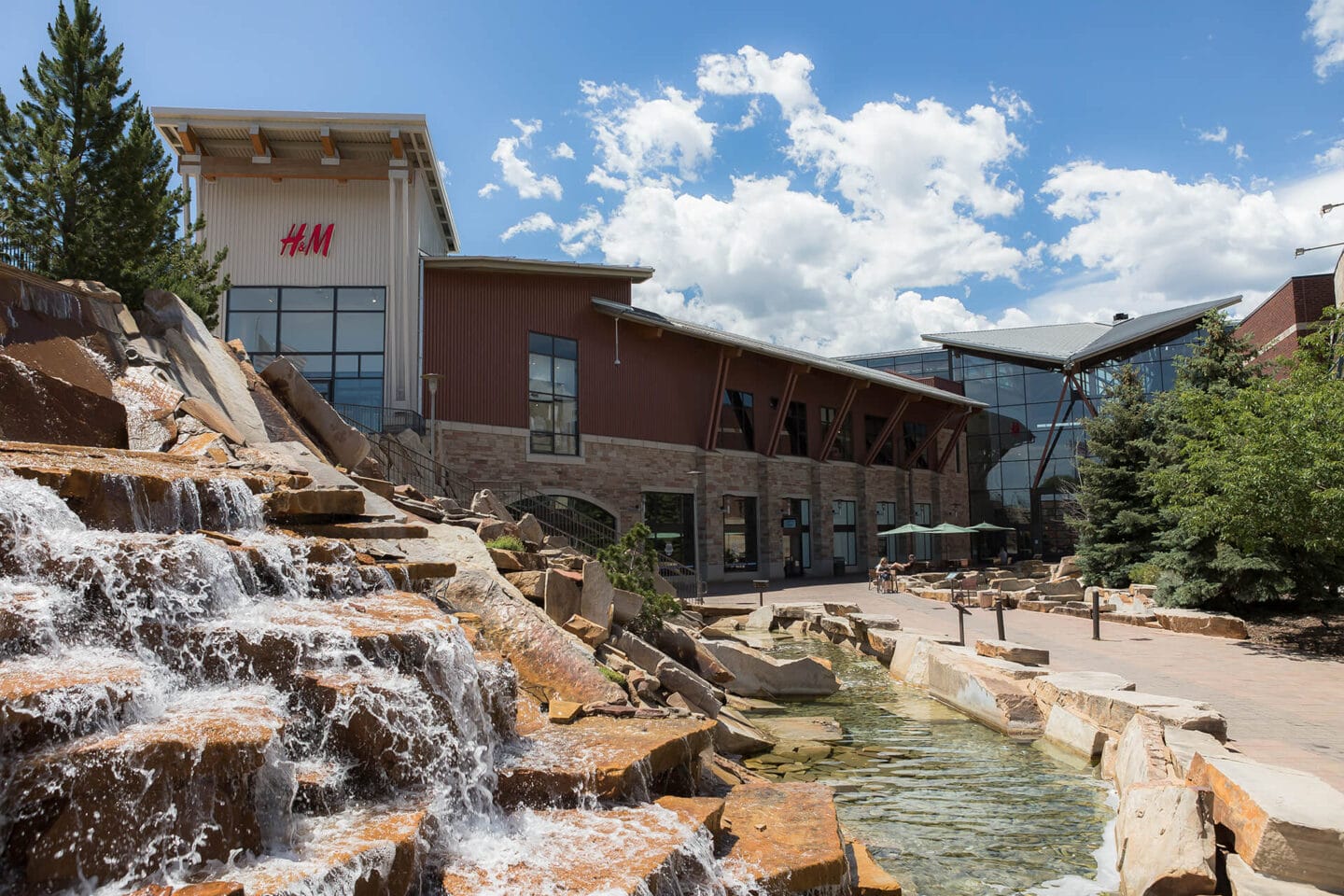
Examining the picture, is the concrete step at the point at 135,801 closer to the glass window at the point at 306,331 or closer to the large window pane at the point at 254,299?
the glass window at the point at 306,331

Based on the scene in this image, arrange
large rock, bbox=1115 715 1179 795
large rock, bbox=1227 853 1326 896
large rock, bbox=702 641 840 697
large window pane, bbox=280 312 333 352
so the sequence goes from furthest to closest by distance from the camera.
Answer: large window pane, bbox=280 312 333 352 < large rock, bbox=702 641 840 697 < large rock, bbox=1115 715 1179 795 < large rock, bbox=1227 853 1326 896

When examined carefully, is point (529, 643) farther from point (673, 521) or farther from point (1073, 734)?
point (673, 521)

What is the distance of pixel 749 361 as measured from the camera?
33.7 meters

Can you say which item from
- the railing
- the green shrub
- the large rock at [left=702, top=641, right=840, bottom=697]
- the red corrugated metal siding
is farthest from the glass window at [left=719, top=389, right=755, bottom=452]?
the large rock at [left=702, top=641, right=840, bottom=697]

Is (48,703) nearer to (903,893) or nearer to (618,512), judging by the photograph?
(903,893)

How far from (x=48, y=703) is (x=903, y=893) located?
5.02 metres

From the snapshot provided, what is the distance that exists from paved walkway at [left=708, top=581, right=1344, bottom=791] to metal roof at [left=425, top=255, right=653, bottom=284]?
14.0m

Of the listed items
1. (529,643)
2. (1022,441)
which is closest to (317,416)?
(529,643)

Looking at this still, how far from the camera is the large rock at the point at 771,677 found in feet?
40.6

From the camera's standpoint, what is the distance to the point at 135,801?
3.72m

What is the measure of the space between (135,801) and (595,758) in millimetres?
2608

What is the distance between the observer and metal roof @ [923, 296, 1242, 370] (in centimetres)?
3972

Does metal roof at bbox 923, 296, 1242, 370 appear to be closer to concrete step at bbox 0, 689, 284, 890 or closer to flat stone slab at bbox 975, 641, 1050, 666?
flat stone slab at bbox 975, 641, 1050, 666

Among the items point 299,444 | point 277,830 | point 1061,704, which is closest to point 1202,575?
point 1061,704
